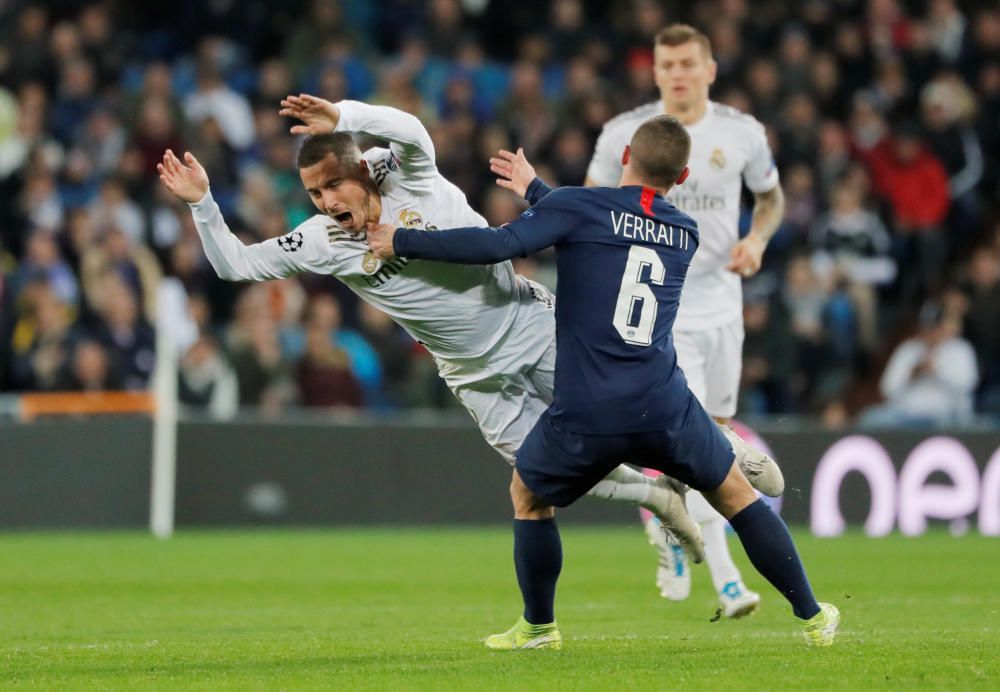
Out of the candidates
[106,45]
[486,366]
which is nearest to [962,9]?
[106,45]

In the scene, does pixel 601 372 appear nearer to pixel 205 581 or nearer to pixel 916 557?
pixel 205 581

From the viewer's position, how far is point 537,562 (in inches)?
285

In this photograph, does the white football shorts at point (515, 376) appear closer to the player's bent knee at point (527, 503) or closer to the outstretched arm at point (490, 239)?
the player's bent knee at point (527, 503)

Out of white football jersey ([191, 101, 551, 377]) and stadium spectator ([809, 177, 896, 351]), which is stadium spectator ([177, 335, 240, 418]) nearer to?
stadium spectator ([809, 177, 896, 351])

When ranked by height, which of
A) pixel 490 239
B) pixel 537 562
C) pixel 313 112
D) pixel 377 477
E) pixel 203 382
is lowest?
pixel 377 477

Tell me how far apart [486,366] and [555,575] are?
1.08 meters

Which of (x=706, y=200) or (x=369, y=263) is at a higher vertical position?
(x=706, y=200)

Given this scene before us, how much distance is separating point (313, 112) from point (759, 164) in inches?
120

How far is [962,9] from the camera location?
21.0 meters

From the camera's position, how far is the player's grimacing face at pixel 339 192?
7293 millimetres

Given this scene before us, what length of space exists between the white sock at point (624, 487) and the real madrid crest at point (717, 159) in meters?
1.98

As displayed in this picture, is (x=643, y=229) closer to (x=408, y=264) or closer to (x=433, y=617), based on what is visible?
(x=408, y=264)

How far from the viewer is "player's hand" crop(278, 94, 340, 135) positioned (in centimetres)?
697

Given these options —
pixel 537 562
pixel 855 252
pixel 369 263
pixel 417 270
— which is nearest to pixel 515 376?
pixel 417 270
